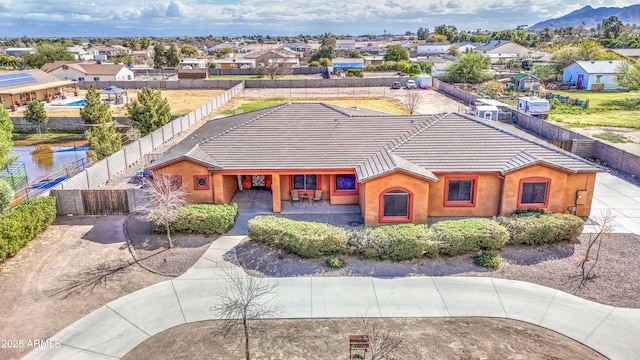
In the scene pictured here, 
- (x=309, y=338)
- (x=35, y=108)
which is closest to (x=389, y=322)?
(x=309, y=338)

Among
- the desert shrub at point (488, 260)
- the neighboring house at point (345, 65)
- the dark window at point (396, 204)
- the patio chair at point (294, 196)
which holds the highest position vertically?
the neighboring house at point (345, 65)

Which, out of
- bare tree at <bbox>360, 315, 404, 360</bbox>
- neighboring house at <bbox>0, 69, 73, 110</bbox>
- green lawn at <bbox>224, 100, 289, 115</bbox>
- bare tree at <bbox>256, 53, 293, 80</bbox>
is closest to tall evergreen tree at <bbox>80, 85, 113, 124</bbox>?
green lawn at <bbox>224, 100, 289, 115</bbox>

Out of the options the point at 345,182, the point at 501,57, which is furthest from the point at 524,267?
the point at 501,57

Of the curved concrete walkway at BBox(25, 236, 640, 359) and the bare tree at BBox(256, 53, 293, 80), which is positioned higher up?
the bare tree at BBox(256, 53, 293, 80)

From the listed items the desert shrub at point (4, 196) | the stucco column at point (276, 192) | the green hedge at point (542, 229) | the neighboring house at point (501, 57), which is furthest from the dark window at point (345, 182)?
the neighboring house at point (501, 57)

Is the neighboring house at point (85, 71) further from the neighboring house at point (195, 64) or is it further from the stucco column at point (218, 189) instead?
the stucco column at point (218, 189)

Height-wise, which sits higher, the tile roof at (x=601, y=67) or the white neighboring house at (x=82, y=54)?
the white neighboring house at (x=82, y=54)

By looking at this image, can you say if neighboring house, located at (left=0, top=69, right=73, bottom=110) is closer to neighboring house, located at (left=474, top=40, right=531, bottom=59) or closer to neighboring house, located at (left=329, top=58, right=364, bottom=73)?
neighboring house, located at (left=329, top=58, right=364, bottom=73)
